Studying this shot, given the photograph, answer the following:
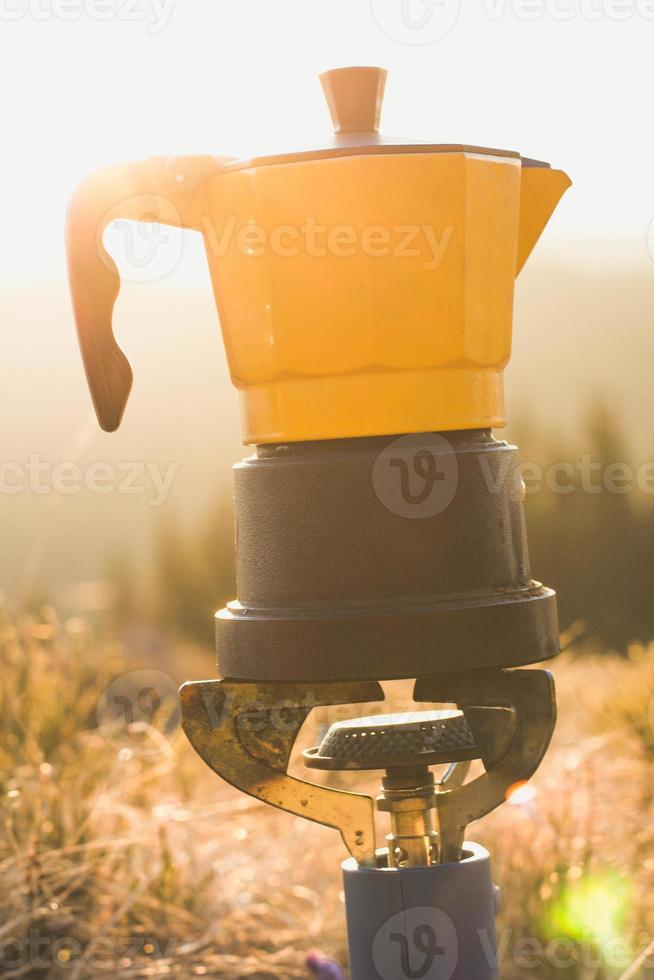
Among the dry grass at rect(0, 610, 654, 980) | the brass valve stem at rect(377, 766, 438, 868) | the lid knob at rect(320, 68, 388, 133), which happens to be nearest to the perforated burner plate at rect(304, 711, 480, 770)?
the brass valve stem at rect(377, 766, 438, 868)

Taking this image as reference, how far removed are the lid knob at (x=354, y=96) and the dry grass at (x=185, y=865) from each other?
116 cm

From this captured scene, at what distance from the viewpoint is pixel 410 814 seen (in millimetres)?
1074

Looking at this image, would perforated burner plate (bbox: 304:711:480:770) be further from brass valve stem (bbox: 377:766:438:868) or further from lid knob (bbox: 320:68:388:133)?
lid knob (bbox: 320:68:388:133)

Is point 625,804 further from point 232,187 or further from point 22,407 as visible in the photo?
→ point 22,407

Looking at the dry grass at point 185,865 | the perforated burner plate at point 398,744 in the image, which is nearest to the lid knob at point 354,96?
the perforated burner plate at point 398,744

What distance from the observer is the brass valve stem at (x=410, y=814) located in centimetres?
107

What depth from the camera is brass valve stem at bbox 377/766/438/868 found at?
1.07 meters

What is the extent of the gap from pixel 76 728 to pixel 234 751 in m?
1.29

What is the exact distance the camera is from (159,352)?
614 cm

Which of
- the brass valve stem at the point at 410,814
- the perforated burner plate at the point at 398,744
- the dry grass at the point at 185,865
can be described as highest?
the perforated burner plate at the point at 398,744

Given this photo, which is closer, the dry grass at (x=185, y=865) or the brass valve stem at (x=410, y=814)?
the brass valve stem at (x=410, y=814)

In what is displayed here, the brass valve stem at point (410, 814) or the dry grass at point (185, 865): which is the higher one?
the brass valve stem at point (410, 814)

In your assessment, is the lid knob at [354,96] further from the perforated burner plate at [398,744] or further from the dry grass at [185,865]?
the dry grass at [185,865]

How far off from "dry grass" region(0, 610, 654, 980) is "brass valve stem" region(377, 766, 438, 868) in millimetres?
820
